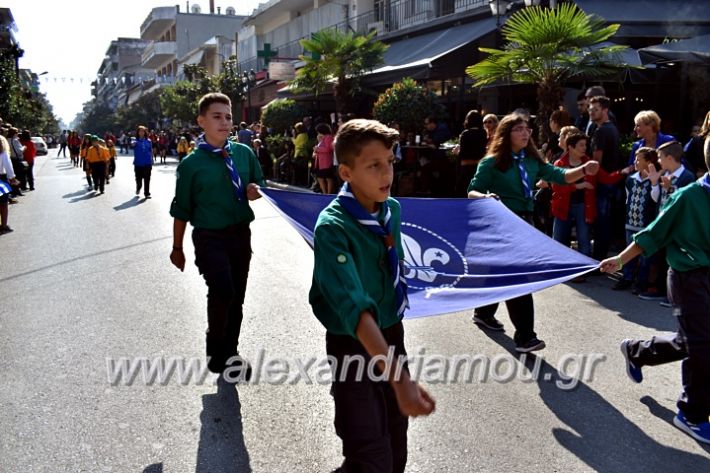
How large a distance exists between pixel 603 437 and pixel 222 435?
2.19 metres

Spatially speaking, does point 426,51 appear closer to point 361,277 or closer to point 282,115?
point 282,115

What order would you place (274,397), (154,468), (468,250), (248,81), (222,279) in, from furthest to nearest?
1. (248,81)
2. (222,279)
3. (274,397)
4. (468,250)
5. (154,468)

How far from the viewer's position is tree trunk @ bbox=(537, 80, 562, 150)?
1105cm

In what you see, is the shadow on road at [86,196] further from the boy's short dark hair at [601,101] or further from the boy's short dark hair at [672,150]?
the boy's short dark hair at [672,150]

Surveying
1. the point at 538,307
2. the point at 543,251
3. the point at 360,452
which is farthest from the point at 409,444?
the point at 538,307

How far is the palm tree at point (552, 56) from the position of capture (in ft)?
34.8

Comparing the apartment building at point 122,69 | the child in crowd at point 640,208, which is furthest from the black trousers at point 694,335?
the apartment building at point 122,69

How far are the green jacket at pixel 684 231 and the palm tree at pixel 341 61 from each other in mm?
16273

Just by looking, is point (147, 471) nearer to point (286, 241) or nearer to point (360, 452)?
point (360, 452)

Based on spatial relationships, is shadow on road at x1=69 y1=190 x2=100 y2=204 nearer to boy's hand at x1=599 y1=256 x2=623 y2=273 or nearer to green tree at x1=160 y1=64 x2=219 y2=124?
boy's hand at x1=599 y1=256 x2=623 y2=273

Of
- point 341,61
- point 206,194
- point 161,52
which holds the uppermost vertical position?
point 161,52

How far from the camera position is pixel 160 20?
260 feet

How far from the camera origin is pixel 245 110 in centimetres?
4438

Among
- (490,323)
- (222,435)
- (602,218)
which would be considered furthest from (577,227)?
(222,435)
